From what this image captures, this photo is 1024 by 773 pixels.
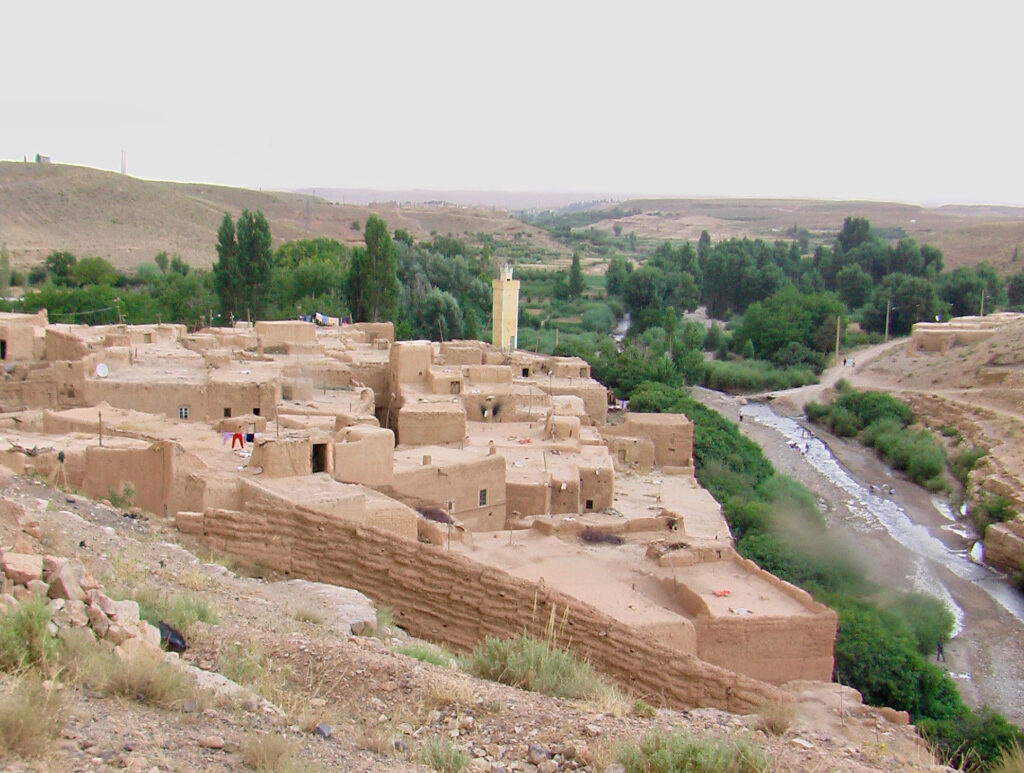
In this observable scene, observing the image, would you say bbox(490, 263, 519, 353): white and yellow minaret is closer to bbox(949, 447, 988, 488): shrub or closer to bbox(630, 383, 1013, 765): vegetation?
bbox(630, 383, 1013, 765): vegetation

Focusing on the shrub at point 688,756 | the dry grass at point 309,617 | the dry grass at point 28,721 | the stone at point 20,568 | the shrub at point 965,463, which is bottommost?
A: the shrub at point 965,463

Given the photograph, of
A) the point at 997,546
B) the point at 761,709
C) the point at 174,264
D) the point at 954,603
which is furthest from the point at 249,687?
the point at 174,264

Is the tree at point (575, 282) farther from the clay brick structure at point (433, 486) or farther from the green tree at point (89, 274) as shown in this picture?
the clay brick structure at point (433, 486)

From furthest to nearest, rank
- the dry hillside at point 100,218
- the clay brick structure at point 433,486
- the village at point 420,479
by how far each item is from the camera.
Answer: the dry hillside at point 100,218 < the village at point 420,479 < the clay brick structure at point 433,486

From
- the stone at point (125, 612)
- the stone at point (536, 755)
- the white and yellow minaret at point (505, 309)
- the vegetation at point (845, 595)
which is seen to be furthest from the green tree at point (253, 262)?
the stone at point (536, 755)

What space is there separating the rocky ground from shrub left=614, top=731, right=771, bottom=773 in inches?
4.3

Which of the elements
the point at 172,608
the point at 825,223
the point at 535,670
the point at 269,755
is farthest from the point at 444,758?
the point at 825,223

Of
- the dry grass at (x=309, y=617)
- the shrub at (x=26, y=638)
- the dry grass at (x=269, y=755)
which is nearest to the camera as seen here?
the dry grass at (x=269, y=755)

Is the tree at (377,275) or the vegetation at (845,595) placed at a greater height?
the tree at (377,275)

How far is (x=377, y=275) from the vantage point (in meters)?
A: 34.2

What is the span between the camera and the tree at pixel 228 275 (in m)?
33.2

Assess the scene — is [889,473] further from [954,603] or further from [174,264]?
[174,264]

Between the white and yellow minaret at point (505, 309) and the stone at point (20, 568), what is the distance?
24232 millimetres

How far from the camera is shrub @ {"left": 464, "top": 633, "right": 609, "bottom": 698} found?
5.62m
